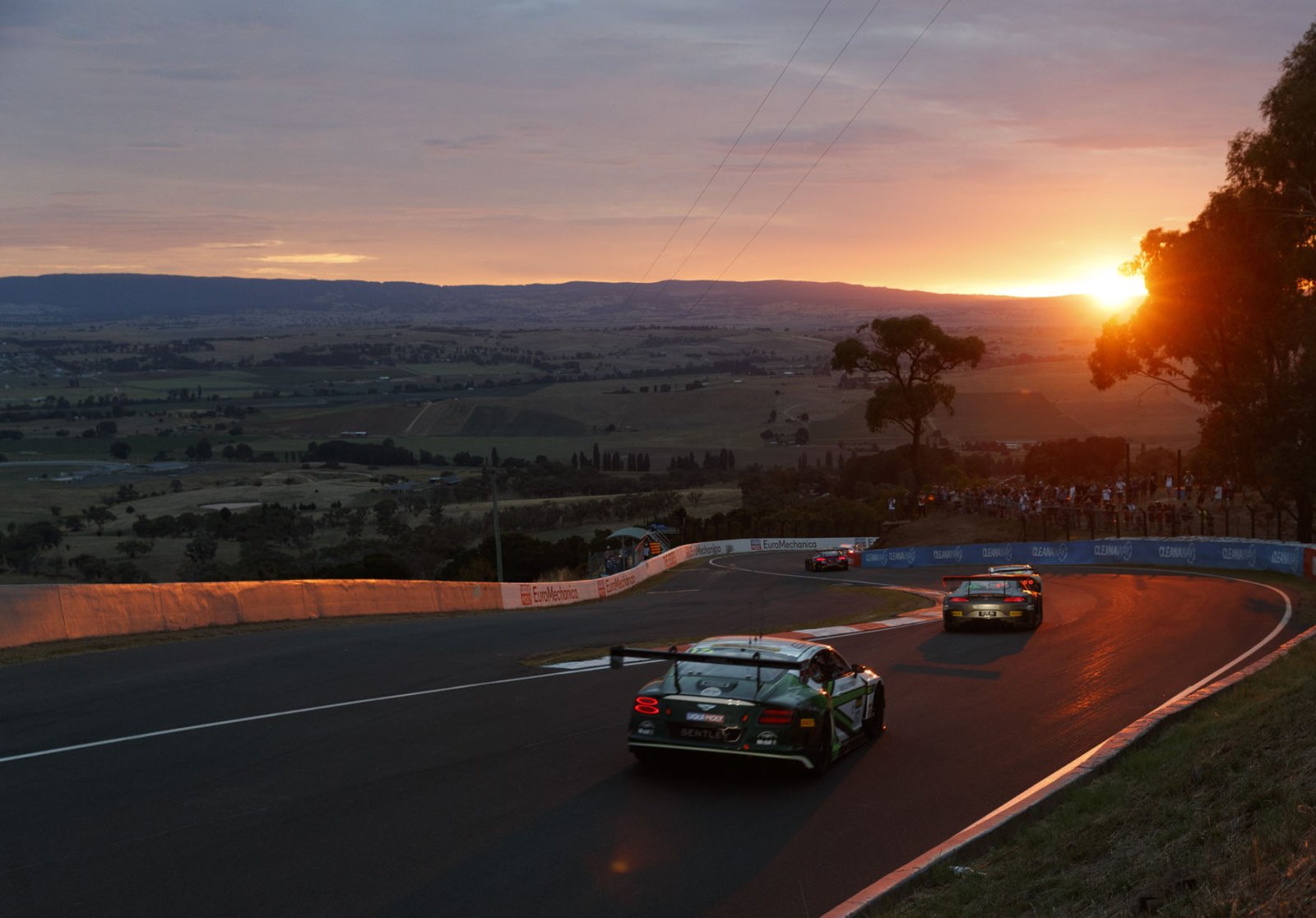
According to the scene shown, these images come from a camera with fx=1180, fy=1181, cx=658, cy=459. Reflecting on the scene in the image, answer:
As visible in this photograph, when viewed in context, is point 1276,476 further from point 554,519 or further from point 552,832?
point 554,519

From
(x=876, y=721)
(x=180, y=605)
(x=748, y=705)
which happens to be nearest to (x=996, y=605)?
(x=876, y=721)

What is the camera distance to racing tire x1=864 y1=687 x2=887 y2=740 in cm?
1276

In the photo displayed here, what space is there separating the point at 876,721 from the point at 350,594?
1597 centimetres

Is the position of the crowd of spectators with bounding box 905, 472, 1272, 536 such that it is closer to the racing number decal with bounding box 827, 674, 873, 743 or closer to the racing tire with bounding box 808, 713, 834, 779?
the racing number decal with bounding box 827, 674, 873, 743

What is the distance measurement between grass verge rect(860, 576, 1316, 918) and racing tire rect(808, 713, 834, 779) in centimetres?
233

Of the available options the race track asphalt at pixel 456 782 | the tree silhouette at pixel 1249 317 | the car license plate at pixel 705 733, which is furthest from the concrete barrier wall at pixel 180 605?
the tree silhouette at pixel 1249 317

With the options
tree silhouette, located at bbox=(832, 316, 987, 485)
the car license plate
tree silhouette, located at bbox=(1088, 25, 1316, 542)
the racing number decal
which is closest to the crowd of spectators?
tree silhouette, located at bbox=(1088, 25, 1316, 542)

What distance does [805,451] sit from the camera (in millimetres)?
Result: 136125

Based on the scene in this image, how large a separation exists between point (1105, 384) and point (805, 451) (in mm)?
81870

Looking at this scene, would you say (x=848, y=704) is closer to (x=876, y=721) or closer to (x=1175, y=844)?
(x=876, y=721)

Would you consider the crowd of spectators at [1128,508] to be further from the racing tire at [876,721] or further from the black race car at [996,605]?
the racing tire at [876,721]

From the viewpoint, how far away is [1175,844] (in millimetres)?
6859

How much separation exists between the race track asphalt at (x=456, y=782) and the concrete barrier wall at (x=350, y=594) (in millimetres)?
1712

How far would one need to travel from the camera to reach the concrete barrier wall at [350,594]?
19.1m
